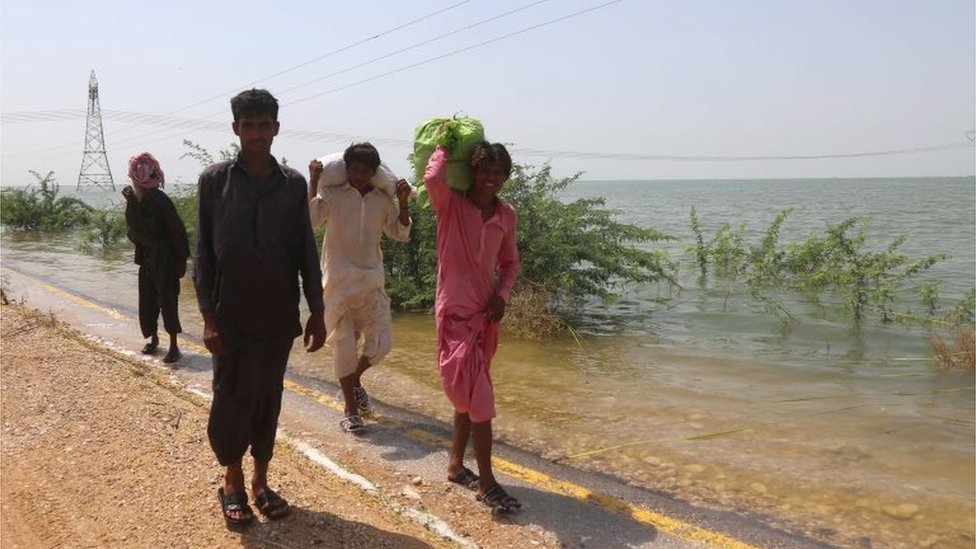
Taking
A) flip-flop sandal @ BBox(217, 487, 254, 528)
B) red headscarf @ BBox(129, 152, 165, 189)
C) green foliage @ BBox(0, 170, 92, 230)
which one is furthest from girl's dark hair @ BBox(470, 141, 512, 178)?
green foliage @ BBox(0, 170, 92, 230)

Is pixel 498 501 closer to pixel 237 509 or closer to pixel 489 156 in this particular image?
pixel 237 509

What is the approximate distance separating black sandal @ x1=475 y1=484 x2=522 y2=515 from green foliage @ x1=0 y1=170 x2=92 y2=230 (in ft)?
88.4

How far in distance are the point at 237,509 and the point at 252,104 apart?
1729mm

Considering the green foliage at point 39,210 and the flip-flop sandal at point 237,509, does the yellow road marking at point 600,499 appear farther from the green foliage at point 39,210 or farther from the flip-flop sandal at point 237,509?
the green foliage at point 39,210

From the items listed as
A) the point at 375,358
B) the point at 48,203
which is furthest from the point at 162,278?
the point at 48,203

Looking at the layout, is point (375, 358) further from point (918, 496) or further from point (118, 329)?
point (118, 329)

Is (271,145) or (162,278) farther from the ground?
(271,145)

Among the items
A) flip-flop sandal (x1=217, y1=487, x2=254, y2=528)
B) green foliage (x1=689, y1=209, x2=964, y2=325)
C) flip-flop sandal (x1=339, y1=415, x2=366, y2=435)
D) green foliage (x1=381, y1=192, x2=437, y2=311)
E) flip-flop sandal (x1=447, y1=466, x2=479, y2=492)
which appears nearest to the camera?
flip-flop sandal (x1=217, y1=487, x2=254, y2=528)

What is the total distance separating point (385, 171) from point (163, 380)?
2515 mm

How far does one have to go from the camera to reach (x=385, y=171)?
15.4 feet

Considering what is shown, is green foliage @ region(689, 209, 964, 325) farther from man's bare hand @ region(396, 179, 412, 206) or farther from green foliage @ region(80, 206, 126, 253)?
green foliage @ region(80, 206, 126, 253)

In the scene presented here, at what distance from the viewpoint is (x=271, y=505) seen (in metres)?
3.40

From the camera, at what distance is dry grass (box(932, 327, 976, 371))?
25.6 feet

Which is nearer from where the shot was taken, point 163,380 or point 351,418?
point 351,418
